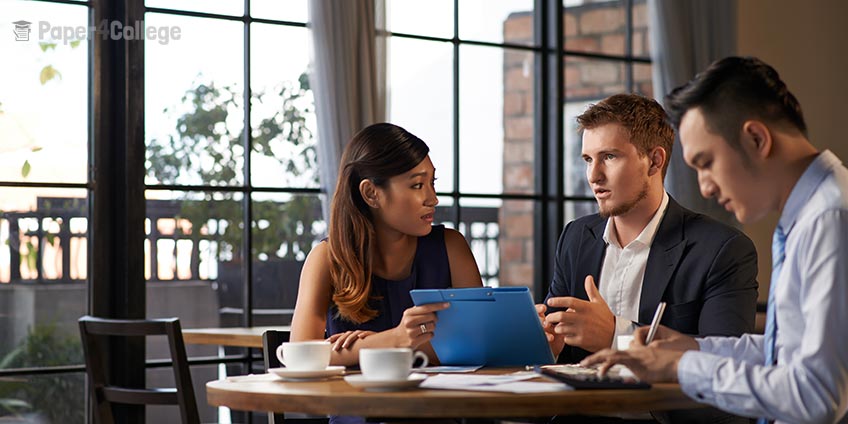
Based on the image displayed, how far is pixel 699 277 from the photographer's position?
253 cm

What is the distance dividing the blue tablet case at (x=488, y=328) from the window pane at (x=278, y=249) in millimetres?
2090

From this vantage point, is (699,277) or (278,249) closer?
(699,277)

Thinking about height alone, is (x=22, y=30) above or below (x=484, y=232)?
above

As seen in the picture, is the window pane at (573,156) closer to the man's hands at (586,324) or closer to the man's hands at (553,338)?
the man's hands at (553,338)

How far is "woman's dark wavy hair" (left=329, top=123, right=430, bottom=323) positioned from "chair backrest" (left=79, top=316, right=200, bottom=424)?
17.8 inches

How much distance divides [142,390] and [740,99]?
5.80ft

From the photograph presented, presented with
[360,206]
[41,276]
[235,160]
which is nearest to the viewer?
[360,206]

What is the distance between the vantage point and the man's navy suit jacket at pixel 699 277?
2.47 meters

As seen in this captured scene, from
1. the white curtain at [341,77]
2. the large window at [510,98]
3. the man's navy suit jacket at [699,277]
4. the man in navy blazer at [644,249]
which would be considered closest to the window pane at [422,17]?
the large window at [510,98]

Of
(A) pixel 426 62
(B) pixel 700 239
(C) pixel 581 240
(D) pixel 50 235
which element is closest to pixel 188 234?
(D) pixel 50 235

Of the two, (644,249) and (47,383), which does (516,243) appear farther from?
(644,249)

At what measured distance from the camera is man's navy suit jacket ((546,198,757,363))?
2.47 meters

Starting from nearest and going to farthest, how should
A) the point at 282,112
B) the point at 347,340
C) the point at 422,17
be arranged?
the point at 347,340
the point at 282,112
the point at 422,17

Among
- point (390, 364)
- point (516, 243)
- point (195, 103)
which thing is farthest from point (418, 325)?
point (516, 243)
